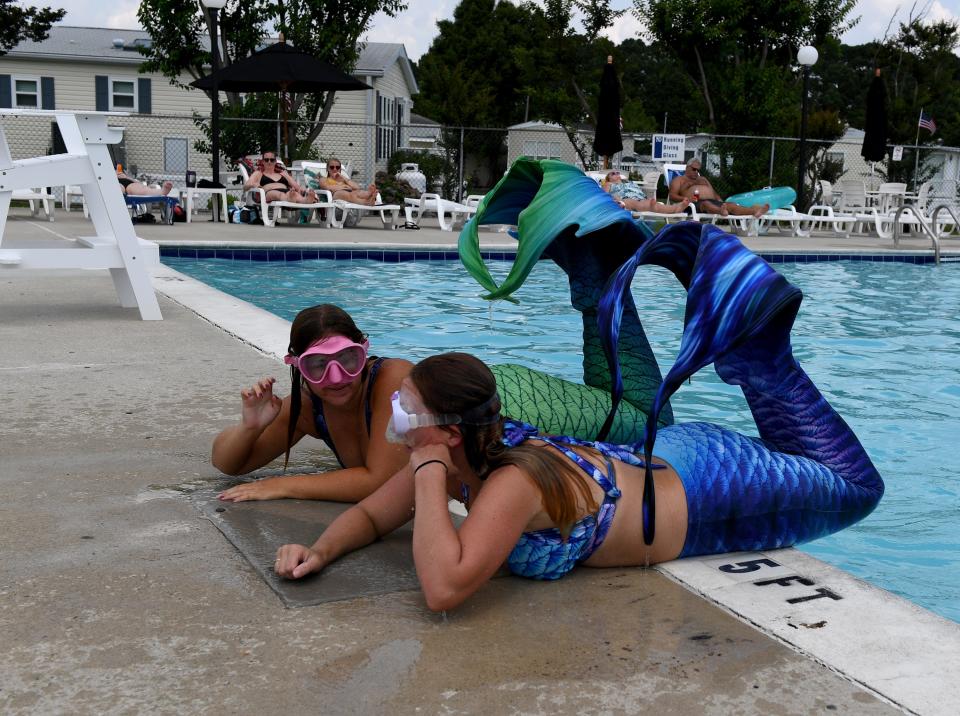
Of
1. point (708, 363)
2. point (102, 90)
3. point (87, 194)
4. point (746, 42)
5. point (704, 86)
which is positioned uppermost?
point (746, 42)

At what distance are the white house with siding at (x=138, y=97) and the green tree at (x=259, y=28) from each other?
4.18m

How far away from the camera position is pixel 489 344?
7820 mm

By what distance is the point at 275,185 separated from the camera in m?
15.6

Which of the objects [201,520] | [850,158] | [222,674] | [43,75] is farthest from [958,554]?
[850,158]

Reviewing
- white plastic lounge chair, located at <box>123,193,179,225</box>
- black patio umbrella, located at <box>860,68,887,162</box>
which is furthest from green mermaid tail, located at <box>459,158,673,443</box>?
black patio umbrella, located at <box>860,68,887,162</box>

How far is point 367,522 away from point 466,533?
0.47 meters

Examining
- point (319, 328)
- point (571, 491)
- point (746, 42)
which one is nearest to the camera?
point (571, 491)

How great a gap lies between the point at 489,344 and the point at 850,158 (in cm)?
3330

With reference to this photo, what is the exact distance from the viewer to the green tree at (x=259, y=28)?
23.0 meters

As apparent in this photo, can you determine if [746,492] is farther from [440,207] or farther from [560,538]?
[440,207]

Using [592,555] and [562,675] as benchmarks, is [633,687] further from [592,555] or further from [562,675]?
[592,555]

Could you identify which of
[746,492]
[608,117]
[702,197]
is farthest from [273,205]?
[746,492]

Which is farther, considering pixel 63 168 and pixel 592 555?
pixel 63 168

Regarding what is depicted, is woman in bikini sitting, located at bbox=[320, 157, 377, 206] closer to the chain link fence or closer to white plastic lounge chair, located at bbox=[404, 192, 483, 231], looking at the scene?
white plastic lounge chair, located at bbox=[404, 192, 483, 231]
